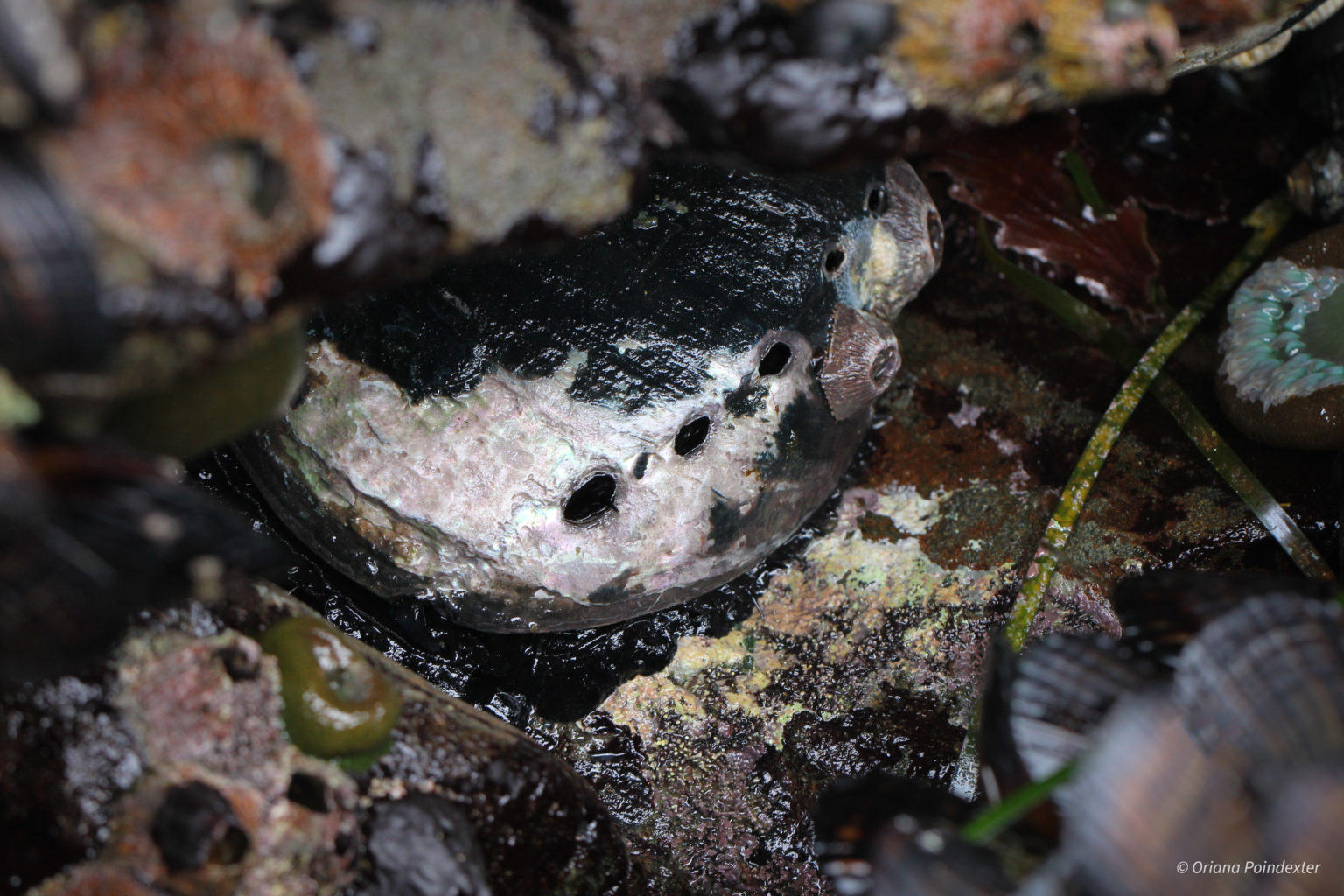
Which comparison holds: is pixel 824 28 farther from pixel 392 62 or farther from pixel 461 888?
pixel 461 888

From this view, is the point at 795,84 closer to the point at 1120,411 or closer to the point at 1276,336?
the point at 1120,411

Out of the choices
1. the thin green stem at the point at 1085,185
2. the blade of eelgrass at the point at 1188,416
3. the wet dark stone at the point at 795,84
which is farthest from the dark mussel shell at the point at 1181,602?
the thin green stem at the point at 1085,185

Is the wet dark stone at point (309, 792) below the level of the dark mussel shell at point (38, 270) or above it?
below

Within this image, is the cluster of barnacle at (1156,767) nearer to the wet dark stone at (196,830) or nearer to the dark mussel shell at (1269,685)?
the dark mussel shell at (1269,685)

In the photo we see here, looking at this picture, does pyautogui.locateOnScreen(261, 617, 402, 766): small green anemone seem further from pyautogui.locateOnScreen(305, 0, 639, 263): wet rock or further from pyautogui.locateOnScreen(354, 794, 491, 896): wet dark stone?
pyautogui.locateOnScreen(305, 0, 639, 263): wet rock

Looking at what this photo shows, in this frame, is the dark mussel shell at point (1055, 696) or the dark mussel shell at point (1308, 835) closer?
the dark mussel shell at point (1308, 835)

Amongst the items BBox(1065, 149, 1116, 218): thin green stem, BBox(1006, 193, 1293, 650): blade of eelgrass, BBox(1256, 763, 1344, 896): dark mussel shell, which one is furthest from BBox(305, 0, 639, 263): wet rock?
BBox(1065, 149, 1116, 218): thin green stem

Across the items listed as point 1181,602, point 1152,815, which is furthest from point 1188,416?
point 1152,815
